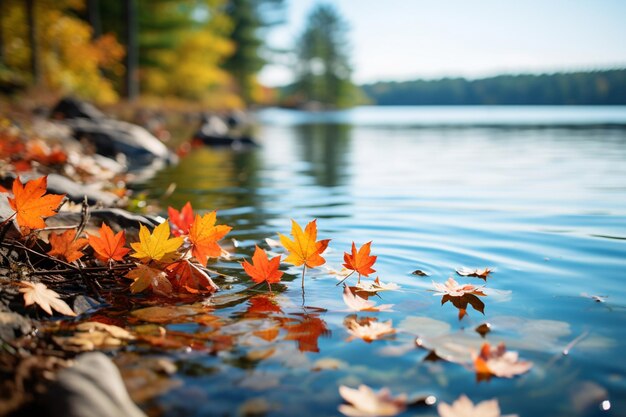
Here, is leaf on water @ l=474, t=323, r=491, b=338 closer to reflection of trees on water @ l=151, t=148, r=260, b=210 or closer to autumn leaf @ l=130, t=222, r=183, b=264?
autumn leaf @ l=130, t=222, r=183, b=264

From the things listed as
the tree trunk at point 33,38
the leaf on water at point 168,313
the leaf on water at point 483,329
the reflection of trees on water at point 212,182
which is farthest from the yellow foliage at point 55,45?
the leaf on water at point 483,329

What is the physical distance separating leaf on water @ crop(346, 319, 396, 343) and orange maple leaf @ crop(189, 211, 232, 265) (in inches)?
24.4

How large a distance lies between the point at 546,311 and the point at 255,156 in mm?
9267

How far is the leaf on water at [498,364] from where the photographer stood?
1501 mm

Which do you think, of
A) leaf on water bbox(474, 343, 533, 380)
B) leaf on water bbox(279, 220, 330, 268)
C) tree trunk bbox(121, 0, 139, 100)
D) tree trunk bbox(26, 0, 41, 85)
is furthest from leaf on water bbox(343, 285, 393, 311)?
tree trunk bbox(121, 0, 139, 100)

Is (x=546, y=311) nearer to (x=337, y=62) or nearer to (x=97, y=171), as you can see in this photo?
(x=97, y=171)

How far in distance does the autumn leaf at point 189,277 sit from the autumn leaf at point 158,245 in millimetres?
82

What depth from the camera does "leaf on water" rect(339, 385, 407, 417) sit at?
131cm

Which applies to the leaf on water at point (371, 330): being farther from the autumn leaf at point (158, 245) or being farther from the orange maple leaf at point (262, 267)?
the autumn leaf at point (158, 245)

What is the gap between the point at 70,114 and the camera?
1192 centimetres

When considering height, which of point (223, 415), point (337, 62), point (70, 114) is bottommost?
point (223, 415)

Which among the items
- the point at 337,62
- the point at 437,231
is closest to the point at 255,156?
the point at 437,231

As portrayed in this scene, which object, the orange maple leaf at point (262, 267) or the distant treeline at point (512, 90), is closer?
the orange maple leaf at point (262, 267)

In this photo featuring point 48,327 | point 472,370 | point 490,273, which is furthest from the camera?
point 490,273
